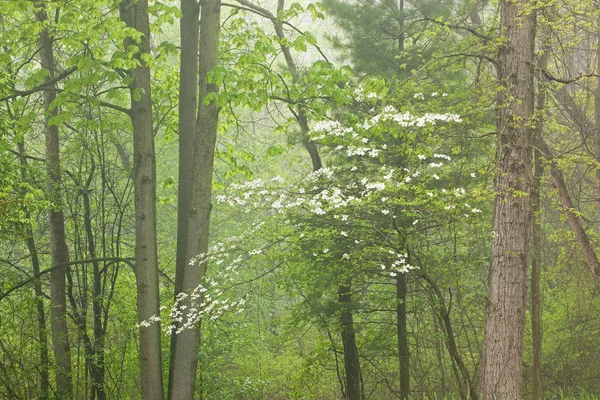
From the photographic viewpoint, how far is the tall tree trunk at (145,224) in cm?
661

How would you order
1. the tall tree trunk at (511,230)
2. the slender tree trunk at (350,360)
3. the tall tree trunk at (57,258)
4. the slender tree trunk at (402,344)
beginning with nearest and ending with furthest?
1. the tall tree trunk at (511,230)
2. the tall tree trunk at (57,258)
3. the slender tree trunk at (402,344)
4. the slender tree trunk at (350,360)

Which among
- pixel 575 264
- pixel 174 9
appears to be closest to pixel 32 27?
pixel 174 9

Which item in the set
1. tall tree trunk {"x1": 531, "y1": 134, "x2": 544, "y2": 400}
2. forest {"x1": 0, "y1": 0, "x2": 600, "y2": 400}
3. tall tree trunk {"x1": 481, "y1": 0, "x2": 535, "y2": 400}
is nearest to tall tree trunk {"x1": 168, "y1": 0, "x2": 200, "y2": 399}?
forest {"x1": 0, "y1": 0, "x2": 600, "y2": 400}

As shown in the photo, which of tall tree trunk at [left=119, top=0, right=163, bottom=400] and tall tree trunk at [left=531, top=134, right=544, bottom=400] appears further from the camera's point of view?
tall tree trunk at [left=531, top=134, right=544, bottom=400]

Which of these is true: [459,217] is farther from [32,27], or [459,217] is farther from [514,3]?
[32,27]

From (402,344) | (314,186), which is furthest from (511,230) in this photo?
(402,344)

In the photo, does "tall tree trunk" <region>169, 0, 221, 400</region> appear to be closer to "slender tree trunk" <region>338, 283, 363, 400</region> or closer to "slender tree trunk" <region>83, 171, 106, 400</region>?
"slender tree trunk" <region>83, 171, 106, 400</region>

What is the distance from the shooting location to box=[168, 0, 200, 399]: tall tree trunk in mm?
7023

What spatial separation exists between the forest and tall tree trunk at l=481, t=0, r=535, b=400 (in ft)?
0.07

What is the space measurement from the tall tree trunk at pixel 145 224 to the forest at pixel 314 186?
2cm

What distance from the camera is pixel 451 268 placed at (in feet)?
28.6

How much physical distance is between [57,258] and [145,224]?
3.02 metres

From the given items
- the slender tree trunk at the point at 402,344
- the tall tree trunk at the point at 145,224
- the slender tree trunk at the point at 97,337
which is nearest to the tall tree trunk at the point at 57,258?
the slender tree trunk at the point at 97,337

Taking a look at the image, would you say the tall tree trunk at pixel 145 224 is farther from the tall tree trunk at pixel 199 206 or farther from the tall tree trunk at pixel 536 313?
the tall tree trunk at pixel 536 313
